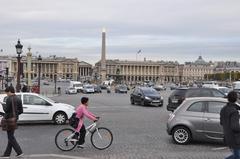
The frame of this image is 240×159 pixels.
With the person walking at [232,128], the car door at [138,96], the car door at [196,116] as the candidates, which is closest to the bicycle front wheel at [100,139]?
the car door at [196,116]

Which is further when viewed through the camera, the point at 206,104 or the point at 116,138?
the point at 116,138

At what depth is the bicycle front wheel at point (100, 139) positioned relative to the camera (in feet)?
48.3

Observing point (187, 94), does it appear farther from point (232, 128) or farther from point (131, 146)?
point (232, 128)

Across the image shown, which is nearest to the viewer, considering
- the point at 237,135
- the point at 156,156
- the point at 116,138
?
the point at 237,135

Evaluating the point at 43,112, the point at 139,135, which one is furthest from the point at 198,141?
the point at 43,112

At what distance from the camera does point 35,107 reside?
22.4 meters

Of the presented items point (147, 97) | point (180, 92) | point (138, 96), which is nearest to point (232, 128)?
point (180, 92)

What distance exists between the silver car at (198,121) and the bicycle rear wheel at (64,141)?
3.32m

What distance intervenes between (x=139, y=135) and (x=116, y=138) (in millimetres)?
1308

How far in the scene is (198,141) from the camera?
1619 cm

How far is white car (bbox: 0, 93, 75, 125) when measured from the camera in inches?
880

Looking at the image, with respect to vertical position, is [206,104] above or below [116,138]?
above

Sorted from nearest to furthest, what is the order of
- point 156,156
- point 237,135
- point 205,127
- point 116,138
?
point 237,135 → point 156,156 → point 205,127 → point 116,138

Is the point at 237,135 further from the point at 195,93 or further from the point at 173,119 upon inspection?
the point at 195,93
